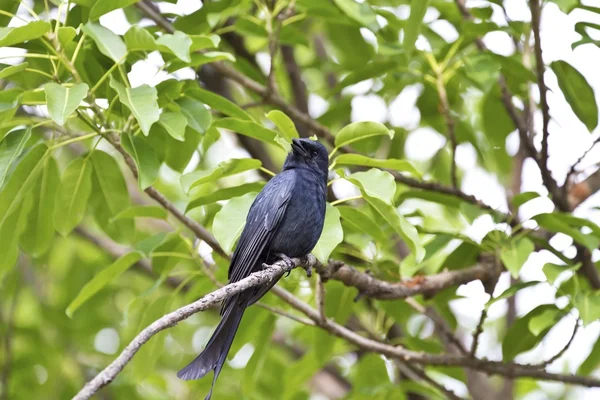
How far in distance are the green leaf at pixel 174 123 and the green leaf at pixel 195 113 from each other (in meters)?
0.12

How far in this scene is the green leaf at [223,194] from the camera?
3488 mm

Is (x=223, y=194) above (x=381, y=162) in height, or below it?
below

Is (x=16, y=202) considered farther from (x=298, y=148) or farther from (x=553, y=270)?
(x=553, y=270)

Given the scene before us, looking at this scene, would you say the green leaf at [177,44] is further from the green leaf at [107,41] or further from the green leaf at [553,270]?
the green leaf at [553,270]

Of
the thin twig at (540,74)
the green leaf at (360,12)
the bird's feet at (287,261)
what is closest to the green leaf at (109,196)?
the bird's feet at (287,261)

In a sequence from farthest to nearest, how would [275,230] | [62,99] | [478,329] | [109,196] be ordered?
[109,196]
[478,329]
[275,230]
[62,99]

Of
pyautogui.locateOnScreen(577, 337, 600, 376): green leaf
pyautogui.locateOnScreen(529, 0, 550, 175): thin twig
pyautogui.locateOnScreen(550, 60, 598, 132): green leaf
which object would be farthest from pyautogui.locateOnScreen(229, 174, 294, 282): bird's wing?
pyautogui.locateOnScreen(577, 337, 600, 376): green leaf

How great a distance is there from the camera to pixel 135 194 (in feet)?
21.8

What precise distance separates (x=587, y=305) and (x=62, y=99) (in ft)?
7.99

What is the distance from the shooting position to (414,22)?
150 inches

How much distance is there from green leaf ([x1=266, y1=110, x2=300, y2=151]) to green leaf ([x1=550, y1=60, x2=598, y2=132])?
1.66 meters

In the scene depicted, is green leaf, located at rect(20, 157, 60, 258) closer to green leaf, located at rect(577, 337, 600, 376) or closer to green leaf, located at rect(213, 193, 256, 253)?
green leaf, located at rect(213, 193, 256, 253)

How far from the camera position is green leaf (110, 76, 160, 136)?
303 centimetres

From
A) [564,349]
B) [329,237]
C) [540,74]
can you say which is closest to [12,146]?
[329,237]
